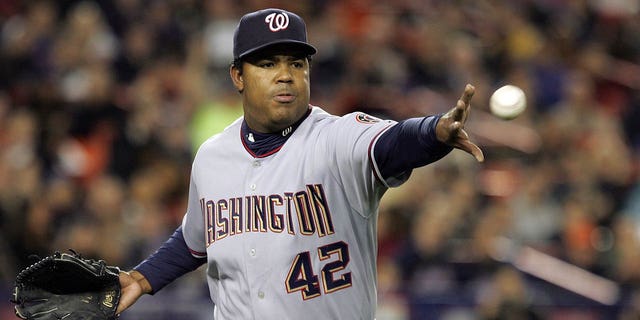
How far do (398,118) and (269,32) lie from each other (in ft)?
21.7

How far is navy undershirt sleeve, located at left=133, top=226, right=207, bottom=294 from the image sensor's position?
4.54 m

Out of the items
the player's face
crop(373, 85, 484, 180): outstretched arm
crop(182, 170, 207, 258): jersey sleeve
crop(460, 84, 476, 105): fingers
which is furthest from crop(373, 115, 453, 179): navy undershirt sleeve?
crop(182, 170, 207, 258): jersey sleeve

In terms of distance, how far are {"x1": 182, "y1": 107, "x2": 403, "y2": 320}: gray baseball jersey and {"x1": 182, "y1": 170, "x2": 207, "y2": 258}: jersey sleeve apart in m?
0.38

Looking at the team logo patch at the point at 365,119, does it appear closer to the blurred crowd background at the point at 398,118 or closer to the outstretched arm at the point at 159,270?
the outstretched arm at the point at 159,270

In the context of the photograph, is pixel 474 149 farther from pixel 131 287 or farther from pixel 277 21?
pixel 131 287

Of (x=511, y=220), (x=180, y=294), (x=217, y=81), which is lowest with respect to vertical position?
(x=180, y=294)

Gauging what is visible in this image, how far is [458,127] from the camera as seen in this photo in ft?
10.7

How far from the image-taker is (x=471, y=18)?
42.0ft

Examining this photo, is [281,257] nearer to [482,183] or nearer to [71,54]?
[482,183]

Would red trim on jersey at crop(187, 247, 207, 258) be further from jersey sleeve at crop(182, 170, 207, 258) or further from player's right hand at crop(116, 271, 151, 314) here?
player's right hand at crop(116, 271, 151, 314)

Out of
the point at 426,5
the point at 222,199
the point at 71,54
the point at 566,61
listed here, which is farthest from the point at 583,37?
the point at 222,199

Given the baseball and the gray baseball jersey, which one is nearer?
the baseball

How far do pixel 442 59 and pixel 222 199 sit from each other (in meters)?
7.52

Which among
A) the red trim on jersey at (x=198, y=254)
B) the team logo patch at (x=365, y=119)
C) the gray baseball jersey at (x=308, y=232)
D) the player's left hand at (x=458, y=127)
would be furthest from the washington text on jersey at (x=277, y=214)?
the player's left hand at (x=458, y=127)
